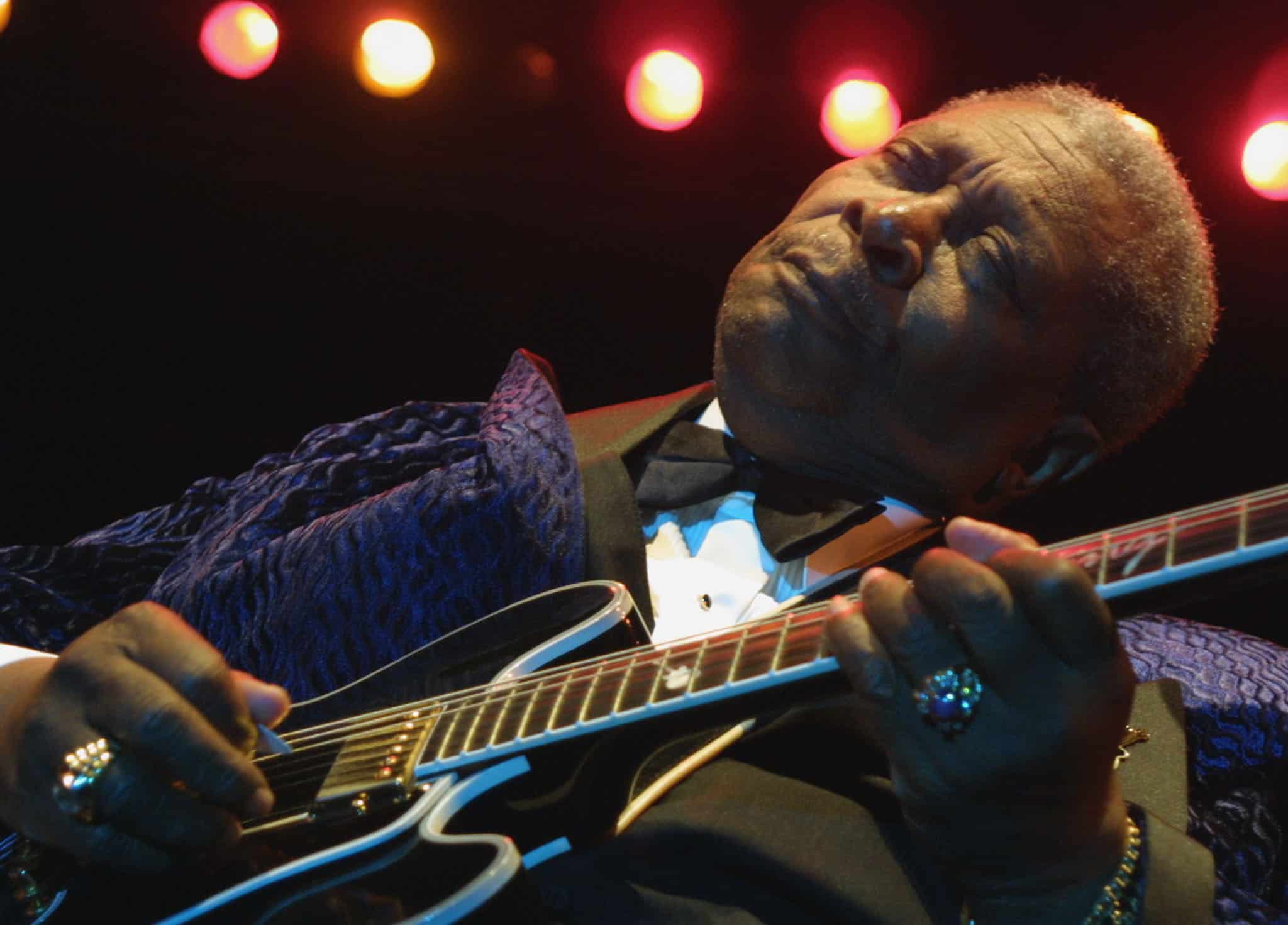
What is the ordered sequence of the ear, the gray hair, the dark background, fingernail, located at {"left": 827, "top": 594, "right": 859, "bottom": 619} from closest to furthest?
fingernail, located at {"left": 827, "top": 594, "right": 859, "bottom": 619}
the gray hair
the ear
the dark background

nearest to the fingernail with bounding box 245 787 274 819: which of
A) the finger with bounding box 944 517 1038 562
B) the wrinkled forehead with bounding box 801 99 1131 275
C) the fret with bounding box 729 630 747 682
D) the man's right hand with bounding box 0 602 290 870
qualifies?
the man's right hand with bounding box 0 602 290 870

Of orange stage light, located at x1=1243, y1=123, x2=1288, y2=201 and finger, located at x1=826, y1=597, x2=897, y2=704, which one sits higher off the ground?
orange stage light, located at x1=1243, y1=123, x2=1288, y2=201

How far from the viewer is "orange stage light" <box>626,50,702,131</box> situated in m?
2.59

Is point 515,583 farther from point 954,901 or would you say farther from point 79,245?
point 79,245

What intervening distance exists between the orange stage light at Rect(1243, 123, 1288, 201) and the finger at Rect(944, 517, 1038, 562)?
1.72 meters

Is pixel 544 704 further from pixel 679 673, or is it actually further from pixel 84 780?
pixel 84 780

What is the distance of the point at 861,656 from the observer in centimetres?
88

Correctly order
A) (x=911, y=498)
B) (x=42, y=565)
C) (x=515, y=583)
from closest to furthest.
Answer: (x=515, y=583)
(x=42, y=565)
(x=911, y=498)

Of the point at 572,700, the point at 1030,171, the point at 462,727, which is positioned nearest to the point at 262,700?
the point at 462,727

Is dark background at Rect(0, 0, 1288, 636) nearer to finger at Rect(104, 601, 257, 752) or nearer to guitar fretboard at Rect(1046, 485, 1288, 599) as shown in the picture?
guitar fretboard at Rect(1046, 485, 1288, 599)

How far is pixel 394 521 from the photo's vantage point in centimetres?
159

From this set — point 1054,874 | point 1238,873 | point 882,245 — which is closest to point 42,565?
point 882,245

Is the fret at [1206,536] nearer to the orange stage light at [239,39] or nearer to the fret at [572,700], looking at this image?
the fret at [572,700]

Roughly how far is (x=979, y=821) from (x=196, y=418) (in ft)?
8.03
